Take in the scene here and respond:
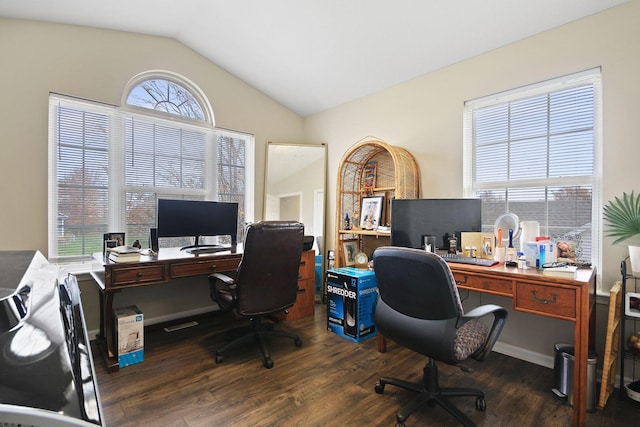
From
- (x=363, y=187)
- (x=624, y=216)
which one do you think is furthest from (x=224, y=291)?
(x=624, y=216)

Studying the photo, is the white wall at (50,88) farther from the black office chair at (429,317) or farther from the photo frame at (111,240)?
the black office chair at (429,317)

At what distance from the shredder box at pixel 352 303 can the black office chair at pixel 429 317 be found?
901mm

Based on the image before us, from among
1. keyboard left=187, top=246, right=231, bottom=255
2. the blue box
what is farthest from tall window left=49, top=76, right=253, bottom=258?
the blue box

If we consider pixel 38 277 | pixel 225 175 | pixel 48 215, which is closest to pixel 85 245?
pixel 48 215

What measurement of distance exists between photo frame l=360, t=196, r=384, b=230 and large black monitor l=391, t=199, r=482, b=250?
1.86 feet

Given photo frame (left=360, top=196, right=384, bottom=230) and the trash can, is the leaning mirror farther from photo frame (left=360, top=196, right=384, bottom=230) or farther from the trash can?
the trash can

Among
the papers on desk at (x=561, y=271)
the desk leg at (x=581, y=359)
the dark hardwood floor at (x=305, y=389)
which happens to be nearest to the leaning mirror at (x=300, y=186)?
the dark hardwood floor at (x=305, y=389)

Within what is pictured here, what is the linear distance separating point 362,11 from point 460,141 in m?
1.38

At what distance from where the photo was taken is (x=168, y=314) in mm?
3146

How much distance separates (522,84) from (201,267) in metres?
3.00

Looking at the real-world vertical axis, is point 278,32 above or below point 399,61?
above

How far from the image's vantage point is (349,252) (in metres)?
3.59

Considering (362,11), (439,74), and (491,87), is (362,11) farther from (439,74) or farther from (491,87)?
(491,87)

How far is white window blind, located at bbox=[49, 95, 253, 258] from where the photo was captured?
2.68 metres
